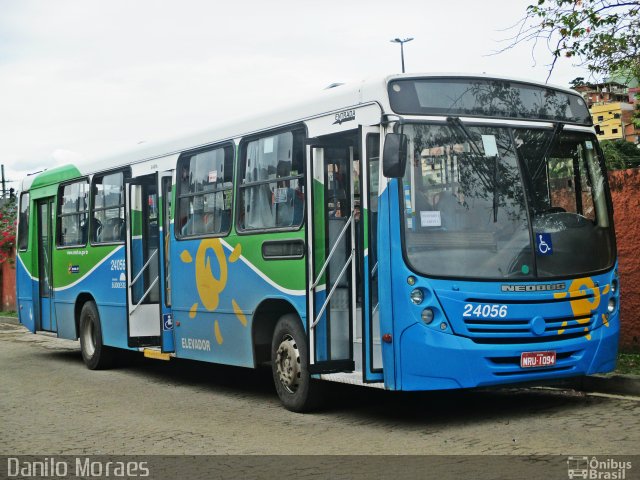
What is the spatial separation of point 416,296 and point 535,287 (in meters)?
1.05

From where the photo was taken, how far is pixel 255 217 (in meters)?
10.3

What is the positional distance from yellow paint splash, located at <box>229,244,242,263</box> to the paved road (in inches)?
59.8

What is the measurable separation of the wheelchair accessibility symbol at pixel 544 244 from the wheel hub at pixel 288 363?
2.47m

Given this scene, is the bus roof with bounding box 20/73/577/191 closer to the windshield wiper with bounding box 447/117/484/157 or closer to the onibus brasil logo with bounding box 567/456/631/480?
the windshield wiper with bounding box 447/117/484/157

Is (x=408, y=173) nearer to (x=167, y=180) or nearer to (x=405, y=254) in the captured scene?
(x=405, y=254)

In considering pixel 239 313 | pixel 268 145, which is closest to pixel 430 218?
pixel 268 145

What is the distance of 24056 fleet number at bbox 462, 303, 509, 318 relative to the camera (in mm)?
8211

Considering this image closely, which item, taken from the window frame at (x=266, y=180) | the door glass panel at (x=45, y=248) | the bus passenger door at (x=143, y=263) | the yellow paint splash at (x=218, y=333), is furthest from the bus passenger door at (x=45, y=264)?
the window frame at (x=266, y=180)

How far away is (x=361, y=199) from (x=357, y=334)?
1.28 metres

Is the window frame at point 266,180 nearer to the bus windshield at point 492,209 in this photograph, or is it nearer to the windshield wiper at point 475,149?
the bus windshield at point 492,209

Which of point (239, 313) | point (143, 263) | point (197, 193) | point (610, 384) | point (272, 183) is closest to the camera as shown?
point (610, 384)

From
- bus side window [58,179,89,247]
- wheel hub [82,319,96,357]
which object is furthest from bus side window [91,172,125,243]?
wheel hub [82,319,96,357]

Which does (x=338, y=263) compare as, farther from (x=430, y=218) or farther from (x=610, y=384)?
(x=610, y=384)

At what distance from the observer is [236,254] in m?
10.6
